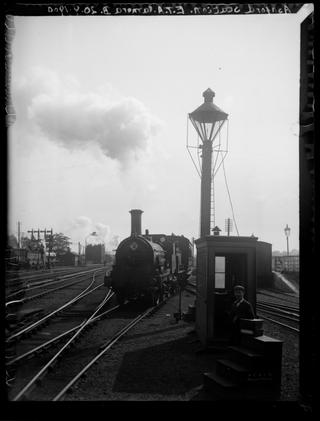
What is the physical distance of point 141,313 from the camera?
16531mm

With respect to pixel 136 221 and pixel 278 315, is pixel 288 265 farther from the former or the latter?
pixel 278 315

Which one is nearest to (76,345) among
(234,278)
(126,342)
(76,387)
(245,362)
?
(126,342)

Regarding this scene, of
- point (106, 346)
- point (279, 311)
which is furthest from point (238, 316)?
point (279, 311)

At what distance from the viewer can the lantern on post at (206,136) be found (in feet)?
43.7

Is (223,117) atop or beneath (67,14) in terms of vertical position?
atop

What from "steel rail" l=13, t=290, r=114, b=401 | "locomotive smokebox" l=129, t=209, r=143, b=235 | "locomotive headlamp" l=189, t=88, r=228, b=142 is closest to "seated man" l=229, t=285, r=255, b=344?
"steel rail" l=13, t=290, r=114, b=401

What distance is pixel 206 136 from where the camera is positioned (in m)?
13.7

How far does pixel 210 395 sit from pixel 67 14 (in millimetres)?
5894

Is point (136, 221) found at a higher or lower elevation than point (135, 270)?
higher

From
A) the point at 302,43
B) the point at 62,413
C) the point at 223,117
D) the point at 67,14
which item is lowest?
the point at 62,413

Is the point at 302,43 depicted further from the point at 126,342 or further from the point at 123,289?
the point at 123,289

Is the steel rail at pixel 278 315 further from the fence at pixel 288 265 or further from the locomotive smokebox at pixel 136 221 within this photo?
the fence at pixel 288 265

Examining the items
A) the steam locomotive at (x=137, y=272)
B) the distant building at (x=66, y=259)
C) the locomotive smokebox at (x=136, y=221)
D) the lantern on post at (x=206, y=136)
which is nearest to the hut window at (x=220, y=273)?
the lantern on post at (x=206, y=136)

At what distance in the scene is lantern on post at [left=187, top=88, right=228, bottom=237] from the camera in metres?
13.3
